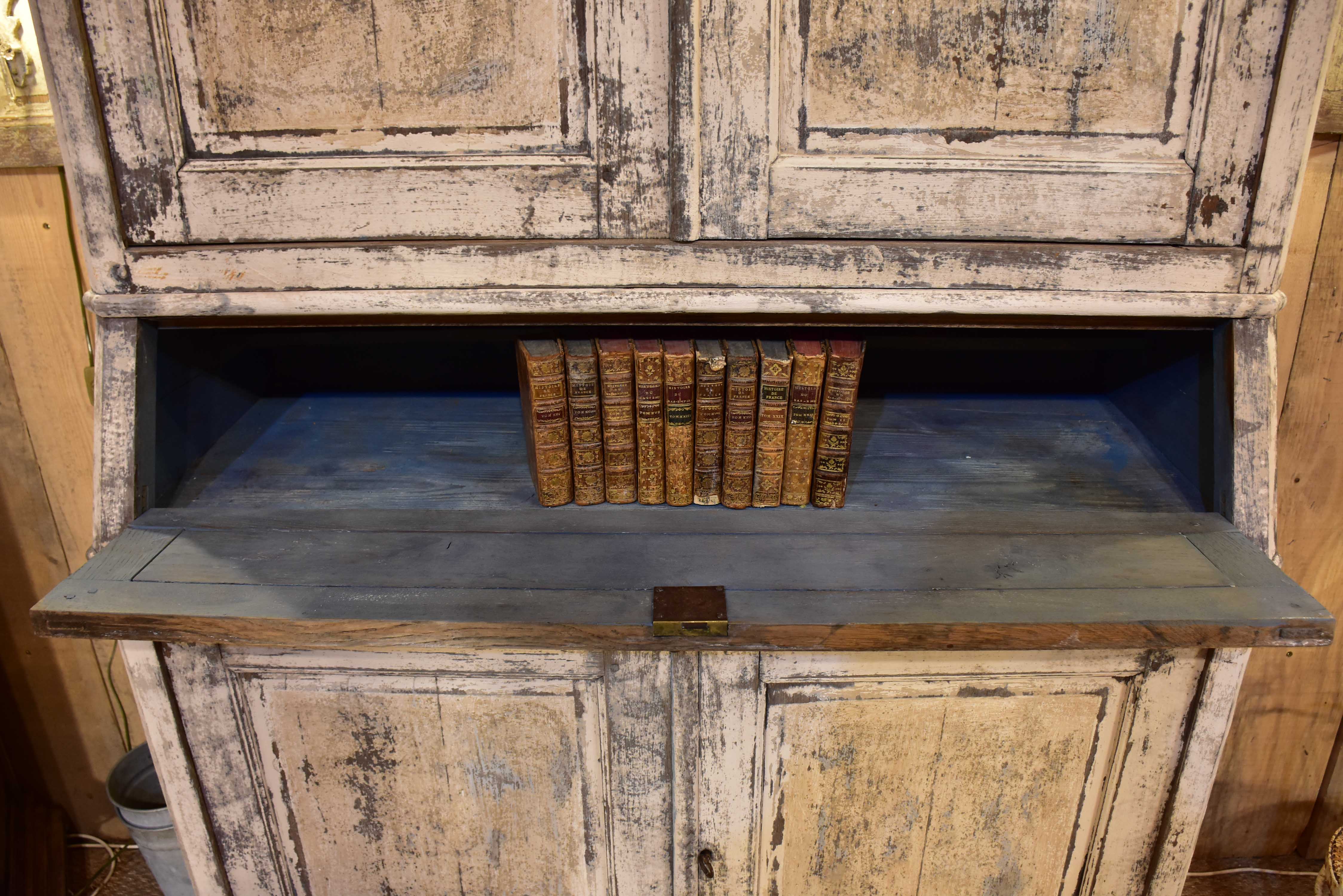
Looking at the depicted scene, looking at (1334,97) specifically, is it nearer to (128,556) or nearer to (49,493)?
(128,556)

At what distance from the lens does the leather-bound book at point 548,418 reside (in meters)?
1.08

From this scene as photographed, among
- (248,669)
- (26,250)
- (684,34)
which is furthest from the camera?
(26,250)

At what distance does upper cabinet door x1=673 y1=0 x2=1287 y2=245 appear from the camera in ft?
3.14

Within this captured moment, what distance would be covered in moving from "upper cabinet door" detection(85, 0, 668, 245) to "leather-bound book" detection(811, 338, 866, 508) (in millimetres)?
287

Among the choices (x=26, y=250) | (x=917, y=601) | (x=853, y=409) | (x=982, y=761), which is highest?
(x=26, y=250)

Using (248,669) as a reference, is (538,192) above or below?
above

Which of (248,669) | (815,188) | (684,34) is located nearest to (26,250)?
(248,669)

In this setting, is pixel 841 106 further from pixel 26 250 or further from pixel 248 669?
pixel 26 250

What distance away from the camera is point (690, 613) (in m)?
0.94

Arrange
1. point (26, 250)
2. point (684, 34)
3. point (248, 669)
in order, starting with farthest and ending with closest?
point (26, 250), point (248, 669), point (684, 34)

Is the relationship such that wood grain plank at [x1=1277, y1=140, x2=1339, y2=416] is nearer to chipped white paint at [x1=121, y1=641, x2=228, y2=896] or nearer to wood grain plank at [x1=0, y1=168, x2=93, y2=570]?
chipped white paint at [x1=121, y1=641, x2=228, y2=896]

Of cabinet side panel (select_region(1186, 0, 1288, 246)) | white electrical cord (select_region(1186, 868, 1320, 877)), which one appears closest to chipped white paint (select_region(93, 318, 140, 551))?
cabinet side panel (select_region(1186, 0, 1288, 246))

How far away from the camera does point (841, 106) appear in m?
0.98

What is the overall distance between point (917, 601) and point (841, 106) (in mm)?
601
